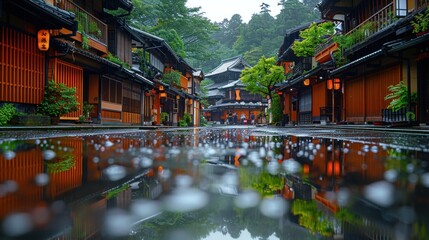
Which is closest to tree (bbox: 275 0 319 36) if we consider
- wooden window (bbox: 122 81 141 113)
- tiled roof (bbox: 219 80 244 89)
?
tiled roof (bbox: 219 80 244 89)

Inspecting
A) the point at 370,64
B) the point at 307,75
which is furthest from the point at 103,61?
the point at 307,75

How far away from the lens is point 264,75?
33.5m

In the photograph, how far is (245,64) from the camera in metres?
61.9

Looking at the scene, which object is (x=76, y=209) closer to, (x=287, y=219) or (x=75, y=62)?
(x=287, y=219)

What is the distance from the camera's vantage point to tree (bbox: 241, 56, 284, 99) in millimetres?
32719

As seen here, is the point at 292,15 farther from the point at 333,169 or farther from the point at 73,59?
the point at 333,169

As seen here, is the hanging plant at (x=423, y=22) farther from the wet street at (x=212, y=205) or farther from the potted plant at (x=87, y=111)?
the potted plant at (x=87, y=111)

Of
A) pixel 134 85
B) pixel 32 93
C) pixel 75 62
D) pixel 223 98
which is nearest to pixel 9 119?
pixel 32 93

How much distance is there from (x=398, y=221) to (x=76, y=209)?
990 millimetres

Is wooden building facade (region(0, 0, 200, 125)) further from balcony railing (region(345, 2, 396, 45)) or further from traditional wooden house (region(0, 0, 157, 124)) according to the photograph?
balcony railing (region(345, 2, 396, 45))

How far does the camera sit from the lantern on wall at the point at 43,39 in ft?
37.2

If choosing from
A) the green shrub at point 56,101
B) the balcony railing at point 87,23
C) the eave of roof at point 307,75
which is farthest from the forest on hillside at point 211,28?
the green shrub at point 56,101

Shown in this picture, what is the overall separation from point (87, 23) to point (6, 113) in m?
7.69

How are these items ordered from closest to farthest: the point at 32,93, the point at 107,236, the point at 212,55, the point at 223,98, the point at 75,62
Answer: the point at 107,236 < the point at 32,93 < the point at 75,62 < the point at 212,55 < the point at 223,98
